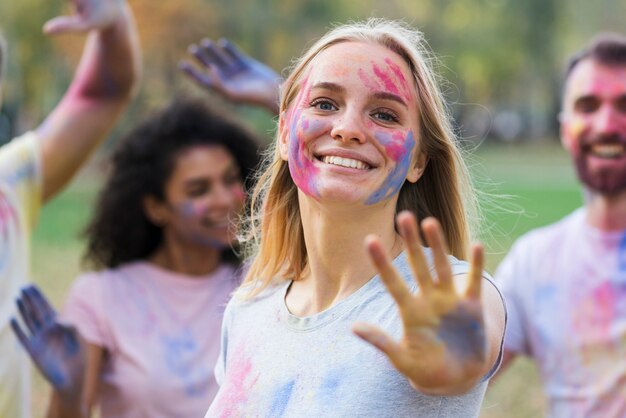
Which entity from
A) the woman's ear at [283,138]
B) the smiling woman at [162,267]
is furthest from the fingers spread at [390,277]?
the smiling woman at [162,267]

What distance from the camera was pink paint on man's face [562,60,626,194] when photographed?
434cm

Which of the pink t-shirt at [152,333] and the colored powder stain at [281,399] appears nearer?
the colored powder stain at [281,399]

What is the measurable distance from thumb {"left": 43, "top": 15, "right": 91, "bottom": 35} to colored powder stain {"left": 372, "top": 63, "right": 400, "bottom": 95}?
215cm

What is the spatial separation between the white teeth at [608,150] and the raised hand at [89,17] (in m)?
2.25

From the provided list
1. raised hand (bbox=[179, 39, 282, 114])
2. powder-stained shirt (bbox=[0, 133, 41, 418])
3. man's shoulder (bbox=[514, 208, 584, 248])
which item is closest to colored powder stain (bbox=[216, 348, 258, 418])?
powder-stained shirt (bbox=[0, 133, 41, 418])

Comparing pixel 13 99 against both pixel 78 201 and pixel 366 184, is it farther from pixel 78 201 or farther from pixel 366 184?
pixel 366 184

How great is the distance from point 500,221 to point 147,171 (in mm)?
10442

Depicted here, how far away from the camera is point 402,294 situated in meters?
1.90

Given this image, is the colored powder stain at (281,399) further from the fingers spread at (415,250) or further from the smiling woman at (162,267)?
the smiling woman at (162,267)

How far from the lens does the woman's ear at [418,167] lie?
8.09 ft

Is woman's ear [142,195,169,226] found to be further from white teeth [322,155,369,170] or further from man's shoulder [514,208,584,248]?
white teeth [322,155,369,170]

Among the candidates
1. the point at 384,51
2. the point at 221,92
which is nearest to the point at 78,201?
the point at 221,92

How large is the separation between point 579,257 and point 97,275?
2.18 meters

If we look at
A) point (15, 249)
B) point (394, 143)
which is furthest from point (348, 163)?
point (15, 249)
